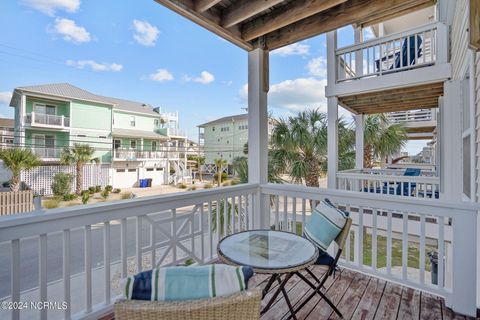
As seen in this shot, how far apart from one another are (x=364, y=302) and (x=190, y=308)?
1.99 metres

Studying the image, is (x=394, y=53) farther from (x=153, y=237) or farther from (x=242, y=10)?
(x=153, y=237)

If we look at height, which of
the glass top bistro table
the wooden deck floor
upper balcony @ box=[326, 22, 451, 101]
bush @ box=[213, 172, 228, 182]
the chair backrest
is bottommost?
the wooden deck floor

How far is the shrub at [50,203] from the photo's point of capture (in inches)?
69.2

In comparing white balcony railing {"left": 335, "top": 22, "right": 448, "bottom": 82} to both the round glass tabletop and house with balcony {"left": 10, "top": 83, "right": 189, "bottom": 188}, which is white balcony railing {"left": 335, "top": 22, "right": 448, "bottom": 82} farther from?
the round glass tabletop

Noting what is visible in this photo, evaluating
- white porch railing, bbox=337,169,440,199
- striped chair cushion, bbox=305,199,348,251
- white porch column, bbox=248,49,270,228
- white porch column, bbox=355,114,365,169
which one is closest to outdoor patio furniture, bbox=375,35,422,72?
white porch column, bbox=355,114,365,169

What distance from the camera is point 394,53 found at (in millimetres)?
4840

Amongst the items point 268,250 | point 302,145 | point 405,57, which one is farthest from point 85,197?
point 405,57

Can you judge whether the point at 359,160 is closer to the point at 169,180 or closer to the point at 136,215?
the point at 169,180

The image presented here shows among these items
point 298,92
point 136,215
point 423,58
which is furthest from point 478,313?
point 298,92

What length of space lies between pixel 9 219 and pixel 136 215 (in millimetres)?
790

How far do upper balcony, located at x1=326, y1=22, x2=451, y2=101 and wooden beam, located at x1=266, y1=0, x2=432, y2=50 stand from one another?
6.52 feet

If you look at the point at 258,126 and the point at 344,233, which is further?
the point at 258,126

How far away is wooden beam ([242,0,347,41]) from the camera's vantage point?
92.0 inches

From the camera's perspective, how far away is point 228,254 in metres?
1.75
